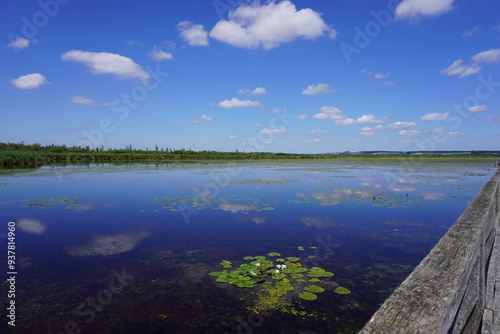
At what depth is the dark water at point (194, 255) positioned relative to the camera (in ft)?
11.3

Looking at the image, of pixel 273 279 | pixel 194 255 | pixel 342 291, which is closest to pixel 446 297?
pixel 342 291

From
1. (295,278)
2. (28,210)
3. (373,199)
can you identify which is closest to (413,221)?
(373,199)

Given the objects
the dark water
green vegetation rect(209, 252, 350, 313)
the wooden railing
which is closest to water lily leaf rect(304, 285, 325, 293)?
green vegetation rect(209, 252, 350, 313)

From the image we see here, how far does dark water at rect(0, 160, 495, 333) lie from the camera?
3.45m

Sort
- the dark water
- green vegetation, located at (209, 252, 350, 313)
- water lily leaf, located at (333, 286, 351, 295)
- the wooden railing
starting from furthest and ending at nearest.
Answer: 1. water lily leaf, located at (333, 286, 351, 295)
2. green vegetation, located at (209, 252, 350, 313)
3. the dark water
4. the wooden railing

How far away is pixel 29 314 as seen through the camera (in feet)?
11.5

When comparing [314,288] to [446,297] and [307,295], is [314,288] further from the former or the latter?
[446,297]

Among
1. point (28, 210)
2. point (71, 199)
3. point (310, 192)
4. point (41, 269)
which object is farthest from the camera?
point (310, 192)

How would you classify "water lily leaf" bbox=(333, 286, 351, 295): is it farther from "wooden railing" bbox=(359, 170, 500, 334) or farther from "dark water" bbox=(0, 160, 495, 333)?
"wooden railing" bbox=(359, 170, 500, 334)

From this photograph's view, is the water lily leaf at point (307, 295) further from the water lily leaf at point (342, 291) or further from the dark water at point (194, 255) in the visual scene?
the water lily leaf at point (342, 291)

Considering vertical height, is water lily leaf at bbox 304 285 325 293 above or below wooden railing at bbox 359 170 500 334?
below

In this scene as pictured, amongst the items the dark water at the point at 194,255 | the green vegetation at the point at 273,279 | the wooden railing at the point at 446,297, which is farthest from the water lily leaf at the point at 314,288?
the wooden railing at the point at 446,297

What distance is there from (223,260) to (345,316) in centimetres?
241

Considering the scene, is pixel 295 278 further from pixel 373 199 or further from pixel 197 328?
pixel 373 199
